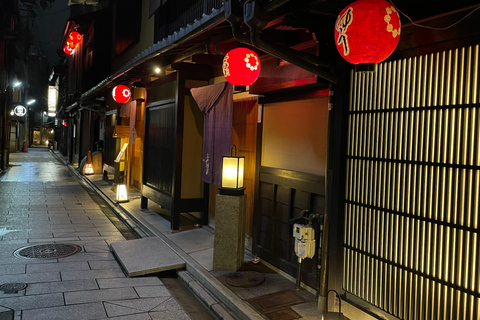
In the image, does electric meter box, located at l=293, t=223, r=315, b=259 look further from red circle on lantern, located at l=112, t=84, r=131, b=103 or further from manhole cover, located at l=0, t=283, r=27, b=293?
red circle on lantern, located at l=112, t=84, r=131, b=103

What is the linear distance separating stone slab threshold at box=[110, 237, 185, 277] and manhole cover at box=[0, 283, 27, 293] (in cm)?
209

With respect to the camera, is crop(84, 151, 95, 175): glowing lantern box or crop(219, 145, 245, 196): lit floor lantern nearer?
crop(219, 145, 245, 196): lit floor lantern

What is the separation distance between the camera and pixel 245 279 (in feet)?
26.1

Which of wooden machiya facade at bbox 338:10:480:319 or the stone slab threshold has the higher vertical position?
wooden machiya facade at bbox 338:10:480:319

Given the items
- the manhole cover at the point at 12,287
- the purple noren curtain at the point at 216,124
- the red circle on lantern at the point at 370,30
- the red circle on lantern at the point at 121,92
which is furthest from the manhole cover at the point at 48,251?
the red circle on lantern at the point at 370,30

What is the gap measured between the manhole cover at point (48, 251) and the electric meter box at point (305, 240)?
6.33 metres

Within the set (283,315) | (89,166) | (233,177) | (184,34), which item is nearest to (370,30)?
(283,315)

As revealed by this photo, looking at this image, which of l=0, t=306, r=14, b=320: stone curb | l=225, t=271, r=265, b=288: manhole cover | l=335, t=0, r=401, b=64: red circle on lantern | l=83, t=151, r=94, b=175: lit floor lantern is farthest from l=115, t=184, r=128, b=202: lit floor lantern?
l=335, t=0, r=401, b=64: red circle on lantern

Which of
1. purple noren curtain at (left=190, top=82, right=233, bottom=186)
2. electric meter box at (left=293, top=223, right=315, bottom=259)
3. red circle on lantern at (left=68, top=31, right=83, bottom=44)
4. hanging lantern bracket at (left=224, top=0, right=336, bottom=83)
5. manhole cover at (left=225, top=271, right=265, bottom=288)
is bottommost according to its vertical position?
manhole cover at (left=225, top=271, right=265, bottom=288)

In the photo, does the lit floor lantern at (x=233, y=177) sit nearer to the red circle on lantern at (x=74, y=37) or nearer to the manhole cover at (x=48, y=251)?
the manhole cover at (x=48, y=251)

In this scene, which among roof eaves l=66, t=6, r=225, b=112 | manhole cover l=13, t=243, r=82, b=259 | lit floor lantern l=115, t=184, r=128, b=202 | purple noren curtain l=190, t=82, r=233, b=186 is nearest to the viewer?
roof eaves l=66, t=6, r=225, b=112

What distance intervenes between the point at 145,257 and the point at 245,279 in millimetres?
2917

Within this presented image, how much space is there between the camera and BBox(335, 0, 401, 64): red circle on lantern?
453 cm

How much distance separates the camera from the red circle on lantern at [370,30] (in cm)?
453
